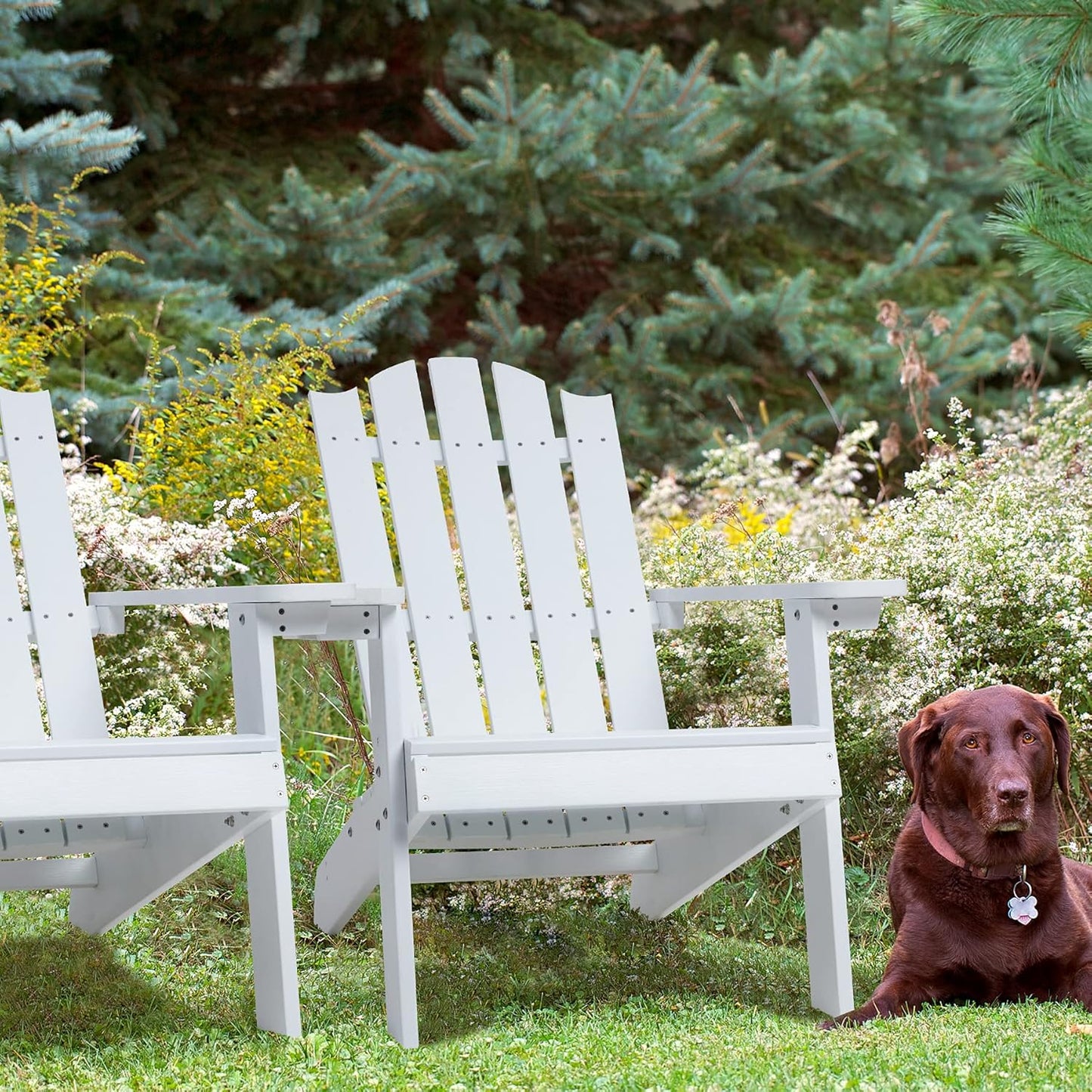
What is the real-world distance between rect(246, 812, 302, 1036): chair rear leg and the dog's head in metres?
1.19

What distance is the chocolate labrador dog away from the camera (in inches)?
104

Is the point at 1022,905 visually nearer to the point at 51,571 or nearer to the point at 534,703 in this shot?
the point at 534,703

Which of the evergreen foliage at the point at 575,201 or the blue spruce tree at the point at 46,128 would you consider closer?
the blue spruce tree at the point at 46,128

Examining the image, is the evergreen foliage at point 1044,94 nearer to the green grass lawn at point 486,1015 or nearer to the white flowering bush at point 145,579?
the green grass lawn at point 486,1015

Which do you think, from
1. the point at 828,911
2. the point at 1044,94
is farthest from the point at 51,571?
the point at 1044,94

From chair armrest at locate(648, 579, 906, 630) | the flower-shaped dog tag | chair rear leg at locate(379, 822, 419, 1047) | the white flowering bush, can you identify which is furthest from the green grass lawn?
chair armrest at locate(648, 579, 906, 630)

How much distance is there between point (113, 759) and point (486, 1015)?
0.94m

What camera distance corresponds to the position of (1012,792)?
2.56 metres

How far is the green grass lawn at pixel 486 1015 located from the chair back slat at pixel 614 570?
0.54 metres

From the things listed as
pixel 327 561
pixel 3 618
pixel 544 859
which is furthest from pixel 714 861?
pixel 327 561

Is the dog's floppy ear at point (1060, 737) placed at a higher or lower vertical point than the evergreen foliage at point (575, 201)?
lower

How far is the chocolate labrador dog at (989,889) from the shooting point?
8.70ft

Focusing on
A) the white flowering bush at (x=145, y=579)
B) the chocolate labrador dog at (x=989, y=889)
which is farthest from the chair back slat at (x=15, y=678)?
the chocolate labrador dog at (x=989, y=889)

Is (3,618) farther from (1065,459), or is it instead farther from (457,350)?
(457,350)
